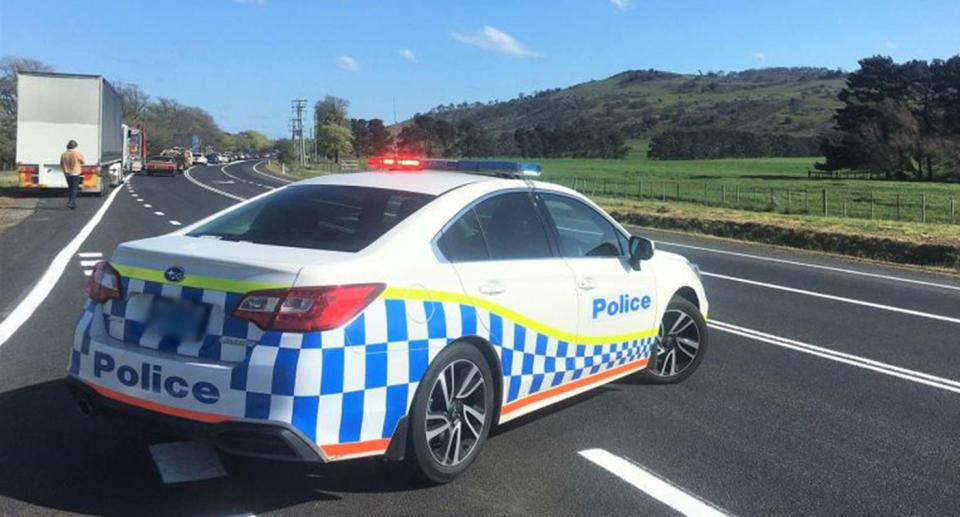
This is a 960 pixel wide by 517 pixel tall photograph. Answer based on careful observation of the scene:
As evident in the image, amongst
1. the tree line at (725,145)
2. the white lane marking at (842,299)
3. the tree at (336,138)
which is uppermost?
the tree line at (725,145)

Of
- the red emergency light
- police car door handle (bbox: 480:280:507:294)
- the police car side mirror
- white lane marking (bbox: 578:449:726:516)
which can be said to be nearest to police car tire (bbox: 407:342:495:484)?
police car door handle (bbox: 480:280:507:294)

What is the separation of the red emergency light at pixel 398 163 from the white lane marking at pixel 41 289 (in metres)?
3.59

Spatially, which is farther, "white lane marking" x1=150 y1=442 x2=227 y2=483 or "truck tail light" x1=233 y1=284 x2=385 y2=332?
"white lane marking" x1=150 y1=442 x2=227 y2=483

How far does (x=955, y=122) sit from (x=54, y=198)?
84448 millimetres

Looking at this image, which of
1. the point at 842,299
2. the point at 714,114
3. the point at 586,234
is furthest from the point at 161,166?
the point at 714,114

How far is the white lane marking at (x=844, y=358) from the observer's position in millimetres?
6406

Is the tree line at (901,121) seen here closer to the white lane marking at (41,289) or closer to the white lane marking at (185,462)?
the white lane marking at (41,289)

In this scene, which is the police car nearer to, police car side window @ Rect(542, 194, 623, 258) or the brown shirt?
police car side window @ Rect(542, 194, 623, 258)

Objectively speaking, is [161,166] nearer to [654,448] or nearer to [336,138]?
[336,138]

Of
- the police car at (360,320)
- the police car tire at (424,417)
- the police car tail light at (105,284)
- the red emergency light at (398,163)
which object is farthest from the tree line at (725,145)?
the police car tail light at (105,284)

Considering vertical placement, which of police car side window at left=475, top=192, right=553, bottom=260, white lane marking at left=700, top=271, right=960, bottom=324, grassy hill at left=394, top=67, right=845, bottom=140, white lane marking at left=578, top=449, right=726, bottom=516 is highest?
grassy hill at left=394, top=67, right=845, bottom=140

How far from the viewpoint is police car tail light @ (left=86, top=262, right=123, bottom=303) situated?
401 centimetres

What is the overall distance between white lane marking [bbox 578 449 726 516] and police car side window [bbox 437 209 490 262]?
1259 millimetres

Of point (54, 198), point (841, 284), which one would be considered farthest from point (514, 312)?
point (54, 198)
